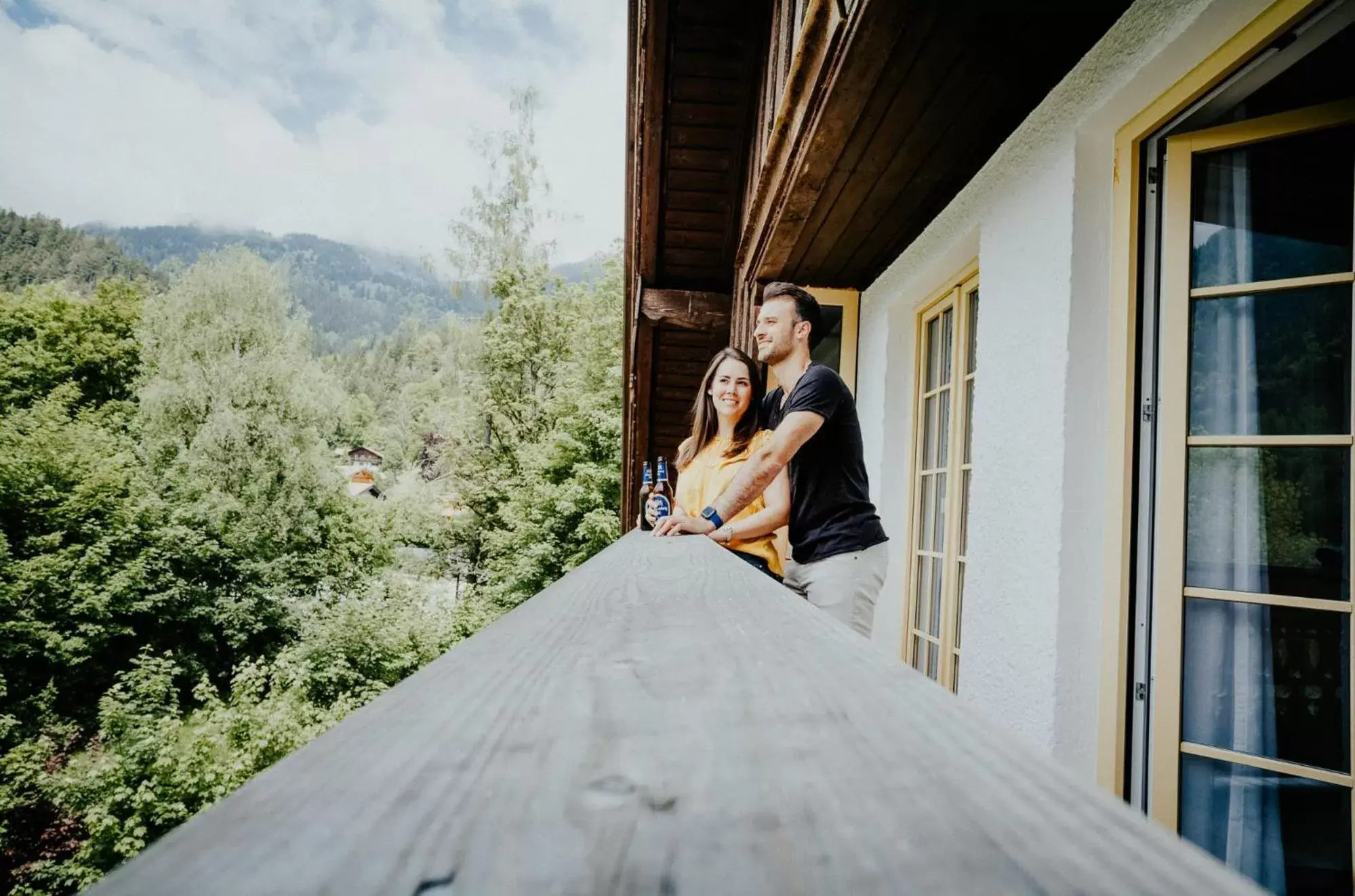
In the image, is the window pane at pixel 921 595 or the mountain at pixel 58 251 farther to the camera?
the mountain at pixel 58 251

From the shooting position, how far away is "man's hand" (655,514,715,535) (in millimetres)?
1858

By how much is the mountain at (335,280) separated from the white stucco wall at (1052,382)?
399 ft

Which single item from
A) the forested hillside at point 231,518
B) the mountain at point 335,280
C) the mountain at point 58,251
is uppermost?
the mountain at point 335,280

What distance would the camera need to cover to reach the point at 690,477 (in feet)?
8.17

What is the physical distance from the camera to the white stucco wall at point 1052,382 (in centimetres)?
202

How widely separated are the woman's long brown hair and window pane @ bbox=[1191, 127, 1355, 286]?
4.24ft

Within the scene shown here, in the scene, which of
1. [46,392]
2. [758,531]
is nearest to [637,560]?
[758,531]

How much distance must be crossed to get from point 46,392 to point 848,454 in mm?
26577

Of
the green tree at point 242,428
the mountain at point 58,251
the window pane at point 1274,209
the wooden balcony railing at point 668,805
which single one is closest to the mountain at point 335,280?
the mountain at point 58,251

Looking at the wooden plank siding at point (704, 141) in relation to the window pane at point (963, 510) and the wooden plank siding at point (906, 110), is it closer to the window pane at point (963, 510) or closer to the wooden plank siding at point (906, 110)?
the wooden plank siding at point (906, 110)

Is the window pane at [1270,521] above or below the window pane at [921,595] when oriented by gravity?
above

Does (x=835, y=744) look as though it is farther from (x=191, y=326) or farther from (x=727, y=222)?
(x=191, y=326)

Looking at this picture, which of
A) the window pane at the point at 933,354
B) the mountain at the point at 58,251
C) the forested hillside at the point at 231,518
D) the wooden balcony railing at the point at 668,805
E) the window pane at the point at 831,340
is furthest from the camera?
the mountain at the point at 58,251

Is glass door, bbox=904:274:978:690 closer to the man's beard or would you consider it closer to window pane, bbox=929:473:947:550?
window pane, bbox=929:473:947:550
